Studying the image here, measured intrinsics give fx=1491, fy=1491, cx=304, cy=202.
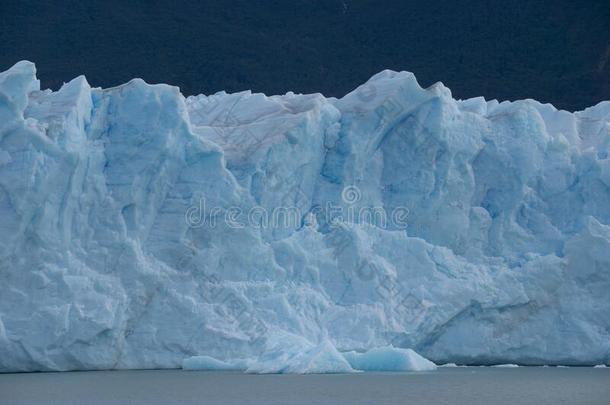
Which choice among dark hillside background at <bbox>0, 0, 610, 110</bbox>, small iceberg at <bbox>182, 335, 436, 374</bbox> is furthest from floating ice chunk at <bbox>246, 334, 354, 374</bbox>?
dark hillside background at <bbox>0, 0, 610, 110</bbox>

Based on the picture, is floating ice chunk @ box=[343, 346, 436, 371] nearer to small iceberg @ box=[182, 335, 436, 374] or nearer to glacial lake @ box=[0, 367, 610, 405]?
small iceberg @ box=[182, 335, 436, 374]

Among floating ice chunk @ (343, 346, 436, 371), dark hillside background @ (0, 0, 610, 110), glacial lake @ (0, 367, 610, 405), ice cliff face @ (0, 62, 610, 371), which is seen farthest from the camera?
dark hillside background @ (0, 0, 610, 110)

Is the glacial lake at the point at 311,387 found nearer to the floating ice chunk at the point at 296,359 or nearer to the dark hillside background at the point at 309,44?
the floating ice chunk at the point at 296,359

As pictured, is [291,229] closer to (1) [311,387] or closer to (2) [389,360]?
(2) [389,360]

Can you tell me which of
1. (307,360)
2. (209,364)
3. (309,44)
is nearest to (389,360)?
(307,360)

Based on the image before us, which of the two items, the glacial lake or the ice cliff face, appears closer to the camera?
the glacial lake

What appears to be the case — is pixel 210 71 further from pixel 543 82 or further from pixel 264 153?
pixel 264 153
